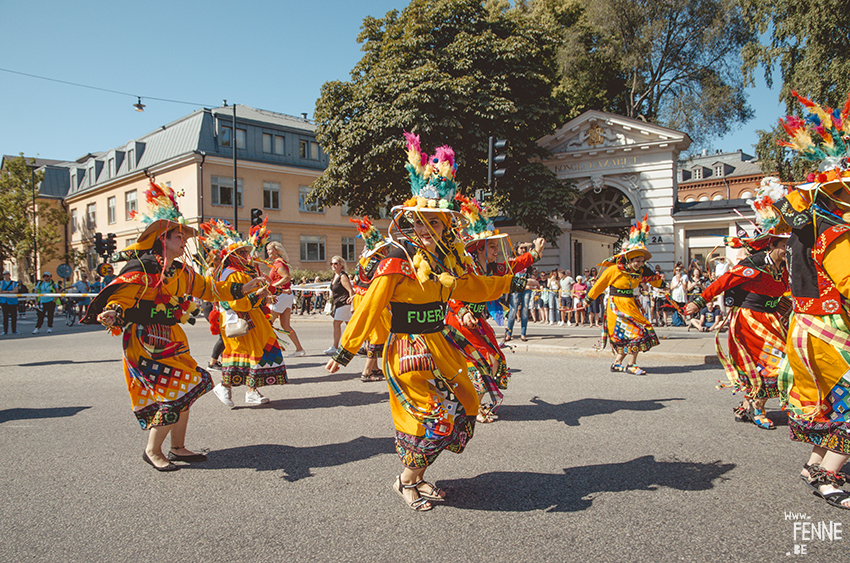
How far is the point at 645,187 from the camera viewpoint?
20.8m

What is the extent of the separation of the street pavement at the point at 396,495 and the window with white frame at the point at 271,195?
2893 centimetres

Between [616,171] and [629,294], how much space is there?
14.7 metres

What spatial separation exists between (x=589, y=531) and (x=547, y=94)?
19.2 meters

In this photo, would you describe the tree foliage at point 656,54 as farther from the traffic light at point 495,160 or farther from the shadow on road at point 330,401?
the shadow on road at point 330,401

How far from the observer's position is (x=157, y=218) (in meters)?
4.45

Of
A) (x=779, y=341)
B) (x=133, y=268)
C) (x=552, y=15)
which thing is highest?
(x=552, y=15)

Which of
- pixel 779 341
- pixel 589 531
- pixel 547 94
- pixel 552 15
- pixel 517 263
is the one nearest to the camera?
pixel 589 531

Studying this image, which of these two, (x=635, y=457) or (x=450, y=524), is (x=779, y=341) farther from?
(x=450, y=524)

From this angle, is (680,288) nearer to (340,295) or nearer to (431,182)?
(340,295)

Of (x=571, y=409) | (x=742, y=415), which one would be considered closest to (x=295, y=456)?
(x=571, y=409)

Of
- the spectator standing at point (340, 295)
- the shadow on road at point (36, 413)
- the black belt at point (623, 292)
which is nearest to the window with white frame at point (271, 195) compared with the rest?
the spectator standing at point (340, 295)

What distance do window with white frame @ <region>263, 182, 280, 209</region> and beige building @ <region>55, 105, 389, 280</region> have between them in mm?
63

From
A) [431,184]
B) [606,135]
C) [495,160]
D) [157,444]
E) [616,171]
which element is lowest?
[157,444]

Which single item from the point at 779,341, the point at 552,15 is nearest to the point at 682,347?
the point at 779,341
